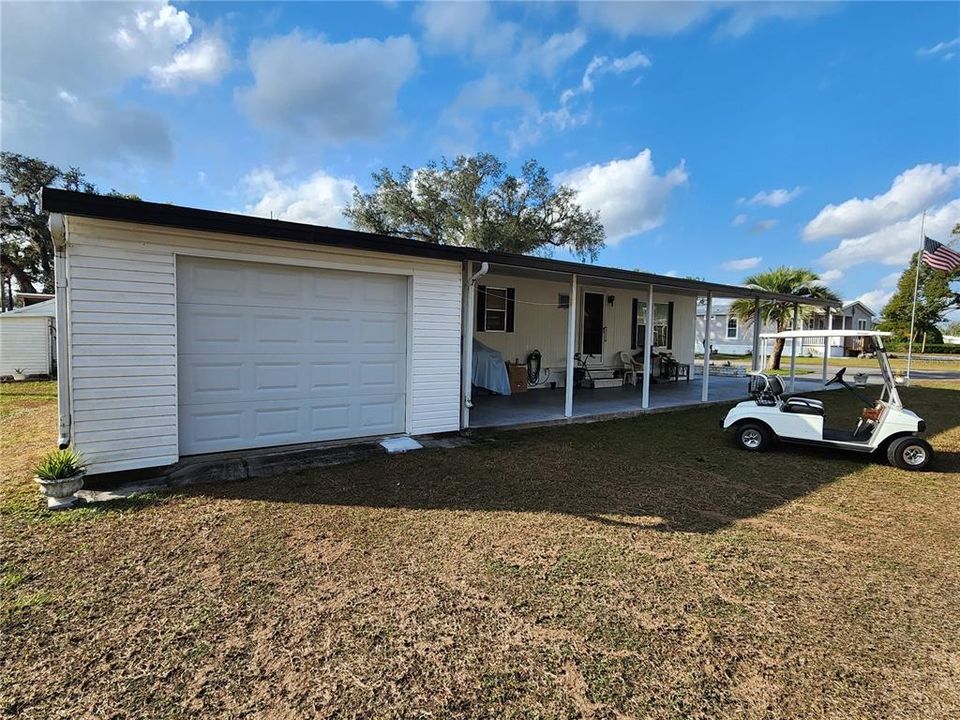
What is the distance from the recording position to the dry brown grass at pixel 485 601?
197 centimetres

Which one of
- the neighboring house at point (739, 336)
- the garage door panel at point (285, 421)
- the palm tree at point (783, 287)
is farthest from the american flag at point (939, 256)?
the neighboring house at point (739, 336)

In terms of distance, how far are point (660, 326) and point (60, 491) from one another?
1318 cm

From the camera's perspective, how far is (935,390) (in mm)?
13141

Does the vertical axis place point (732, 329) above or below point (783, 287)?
below

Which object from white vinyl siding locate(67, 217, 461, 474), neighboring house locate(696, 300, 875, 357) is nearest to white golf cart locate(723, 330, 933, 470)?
white vinyl siding locate(67, 217, 461, 474)

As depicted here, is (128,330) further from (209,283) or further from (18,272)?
(18,272)

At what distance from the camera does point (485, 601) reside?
268cm

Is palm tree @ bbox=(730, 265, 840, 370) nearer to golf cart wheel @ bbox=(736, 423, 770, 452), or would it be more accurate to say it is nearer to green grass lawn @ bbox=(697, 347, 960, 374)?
green grass lawn @ bbox=(697, 347, 960, 374)

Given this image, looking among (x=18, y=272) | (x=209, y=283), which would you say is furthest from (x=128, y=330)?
(x=18, y=272)

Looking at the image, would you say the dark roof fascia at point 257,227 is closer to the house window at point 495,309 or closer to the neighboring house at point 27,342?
the house window at point 495,309

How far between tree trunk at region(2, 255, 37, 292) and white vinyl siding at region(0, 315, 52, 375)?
51.6ft

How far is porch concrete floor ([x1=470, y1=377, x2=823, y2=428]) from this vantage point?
7730 millimetres

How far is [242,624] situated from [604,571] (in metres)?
2.13

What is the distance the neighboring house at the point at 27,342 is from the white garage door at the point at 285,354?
11907 millimetres
